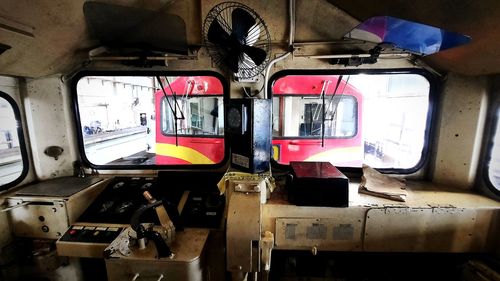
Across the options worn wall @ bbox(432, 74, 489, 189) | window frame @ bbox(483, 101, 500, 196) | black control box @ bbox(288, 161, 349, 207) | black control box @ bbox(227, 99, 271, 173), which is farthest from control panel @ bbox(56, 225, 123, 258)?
window frame @ bbox(483, 101, 500, 196)

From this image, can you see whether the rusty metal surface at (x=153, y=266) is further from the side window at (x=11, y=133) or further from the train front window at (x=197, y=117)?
the train front window at (x=197, y=117)

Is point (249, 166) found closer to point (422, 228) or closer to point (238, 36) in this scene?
point (238, 36)

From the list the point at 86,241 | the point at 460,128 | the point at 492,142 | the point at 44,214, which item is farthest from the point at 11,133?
the point at 492,142

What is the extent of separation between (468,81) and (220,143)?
2.57m

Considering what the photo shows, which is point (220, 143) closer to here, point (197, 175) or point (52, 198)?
point (197, 175)

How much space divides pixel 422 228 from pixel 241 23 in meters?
1.89

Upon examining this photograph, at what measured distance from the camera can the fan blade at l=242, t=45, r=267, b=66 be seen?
1.48m

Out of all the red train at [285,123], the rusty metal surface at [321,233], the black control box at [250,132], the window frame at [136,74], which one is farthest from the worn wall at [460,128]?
the window frame at [136,74]

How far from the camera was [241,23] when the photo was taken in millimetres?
1407

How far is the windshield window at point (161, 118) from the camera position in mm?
2708

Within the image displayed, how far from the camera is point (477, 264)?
1.52 meters

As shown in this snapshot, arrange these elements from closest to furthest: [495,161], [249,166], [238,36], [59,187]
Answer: [238,36], [249,166], [495,161], [59,187]

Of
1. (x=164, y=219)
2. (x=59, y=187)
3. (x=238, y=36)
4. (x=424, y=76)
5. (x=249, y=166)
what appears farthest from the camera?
(x=424, y=76)

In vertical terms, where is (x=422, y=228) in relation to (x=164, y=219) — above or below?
below
